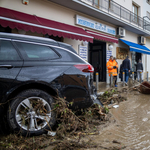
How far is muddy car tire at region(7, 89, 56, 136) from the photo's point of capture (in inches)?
102

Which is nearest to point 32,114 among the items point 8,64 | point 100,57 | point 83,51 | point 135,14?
point 8,64

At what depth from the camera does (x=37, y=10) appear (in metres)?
8.02

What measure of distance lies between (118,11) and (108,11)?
1859 mm

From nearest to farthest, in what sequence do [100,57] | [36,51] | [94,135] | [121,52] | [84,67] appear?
[94,135]
[36,51]
[84,67]
[100,57]
[121,52]

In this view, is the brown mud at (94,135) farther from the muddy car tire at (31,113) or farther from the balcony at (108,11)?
the balcony at (108,11)

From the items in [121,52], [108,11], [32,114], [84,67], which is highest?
[108,11]

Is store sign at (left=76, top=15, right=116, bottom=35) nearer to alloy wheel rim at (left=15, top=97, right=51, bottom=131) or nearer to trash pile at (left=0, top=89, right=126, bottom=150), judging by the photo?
trash pile at (left=0, top=89, right=126, bottom=150)

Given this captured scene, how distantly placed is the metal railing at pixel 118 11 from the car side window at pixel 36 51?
8278 millimetres

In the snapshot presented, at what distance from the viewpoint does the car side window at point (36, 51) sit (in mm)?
2924

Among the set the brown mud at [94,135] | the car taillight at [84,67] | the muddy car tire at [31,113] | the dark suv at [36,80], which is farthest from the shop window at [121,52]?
the muddy car tire at [31,113]

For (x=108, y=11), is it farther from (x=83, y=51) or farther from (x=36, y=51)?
(x=36, y=51)

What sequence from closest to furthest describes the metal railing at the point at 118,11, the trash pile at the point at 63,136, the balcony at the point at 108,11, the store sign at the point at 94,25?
1. the trash pile at the point at 63,136
2. the balcony at the point at 108,11
3. the store sign at the point at 94,25
4. the metal railing at the point at 118,11

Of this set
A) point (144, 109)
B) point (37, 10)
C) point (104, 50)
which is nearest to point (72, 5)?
point (37, 10)

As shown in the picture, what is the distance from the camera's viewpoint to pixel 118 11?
1348 cm
